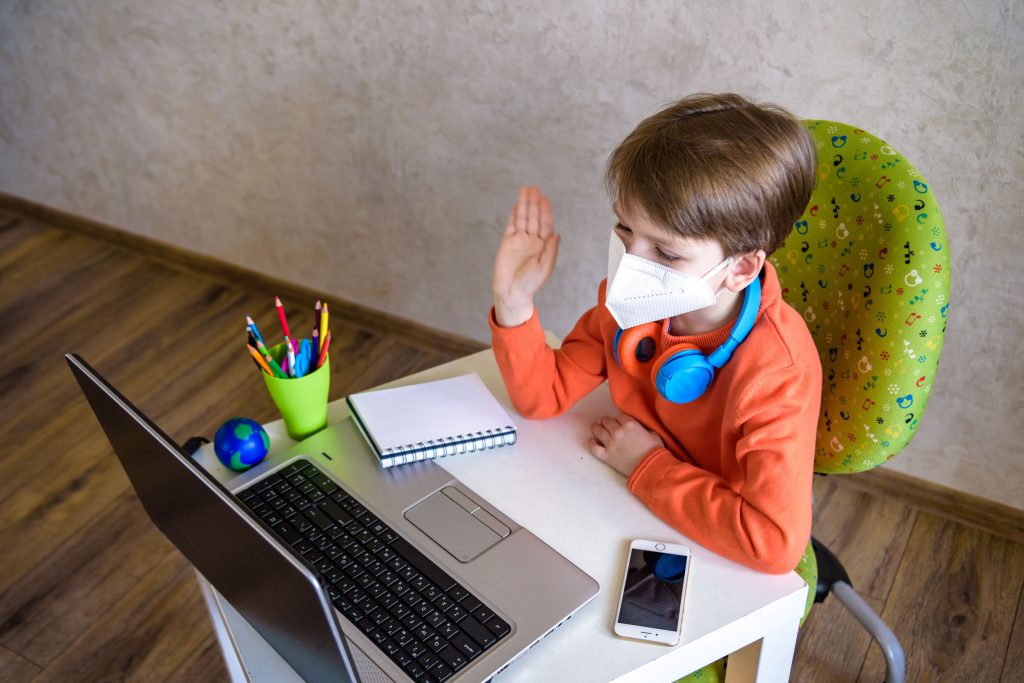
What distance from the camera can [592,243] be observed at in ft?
6.35

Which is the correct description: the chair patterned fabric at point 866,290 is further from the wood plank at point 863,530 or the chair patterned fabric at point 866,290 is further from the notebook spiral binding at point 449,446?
the wood plank at point 863,530

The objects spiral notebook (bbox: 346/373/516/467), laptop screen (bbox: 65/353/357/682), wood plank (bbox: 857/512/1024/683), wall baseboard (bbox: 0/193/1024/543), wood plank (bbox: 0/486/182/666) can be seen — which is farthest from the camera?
wall baseboard (bbox: 0/193/1024/543)

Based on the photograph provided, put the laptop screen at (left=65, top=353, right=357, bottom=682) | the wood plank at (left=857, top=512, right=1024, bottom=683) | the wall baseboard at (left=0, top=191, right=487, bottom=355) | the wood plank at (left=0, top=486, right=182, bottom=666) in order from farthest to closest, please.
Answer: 1. the wall baseboard at (left=0, top=191, right=487, bottom=355)
2. the wood plank at (left=0, top=486, right=182, bottom=666)
3. the wood plank at (left=857, top=512, right=1024, bottom=683)
4. the laptop screen at (left=65, top=353, right=357, bottom=682)

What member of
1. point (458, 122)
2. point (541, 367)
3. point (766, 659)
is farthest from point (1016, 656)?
point (458, 122)

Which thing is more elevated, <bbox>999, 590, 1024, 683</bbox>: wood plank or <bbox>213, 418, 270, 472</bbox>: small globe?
<bbox>213, 418, 270, 472</bbox>: small globe

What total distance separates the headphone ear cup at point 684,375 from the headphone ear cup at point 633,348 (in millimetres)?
68

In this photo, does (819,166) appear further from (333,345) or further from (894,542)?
(333,345)

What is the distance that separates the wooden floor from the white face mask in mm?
888

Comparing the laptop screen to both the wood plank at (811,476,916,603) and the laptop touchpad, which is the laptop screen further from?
the wood plank at (811,476,916,603)

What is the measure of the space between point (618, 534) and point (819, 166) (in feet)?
1.71

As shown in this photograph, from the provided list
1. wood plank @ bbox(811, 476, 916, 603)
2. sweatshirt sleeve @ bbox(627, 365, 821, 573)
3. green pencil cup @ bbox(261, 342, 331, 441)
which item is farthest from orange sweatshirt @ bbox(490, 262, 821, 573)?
wood plank @ bbox(811, 476, 916, 603)

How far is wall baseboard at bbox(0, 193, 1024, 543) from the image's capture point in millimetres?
1838

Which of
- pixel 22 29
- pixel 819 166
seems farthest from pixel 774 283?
pixel 22 29

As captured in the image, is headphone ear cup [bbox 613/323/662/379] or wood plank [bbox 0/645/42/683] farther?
wood plank [bbox 0/645/42/683]
